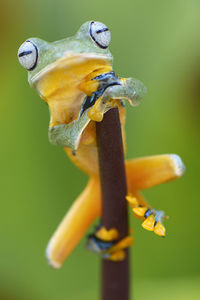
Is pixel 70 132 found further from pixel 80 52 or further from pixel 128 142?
pixel 128 142

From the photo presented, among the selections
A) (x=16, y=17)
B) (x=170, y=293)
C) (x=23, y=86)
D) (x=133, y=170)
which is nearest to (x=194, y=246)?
(x=170, y=293)

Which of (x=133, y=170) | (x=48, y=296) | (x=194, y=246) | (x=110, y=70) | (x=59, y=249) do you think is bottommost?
(x=48, y=296)

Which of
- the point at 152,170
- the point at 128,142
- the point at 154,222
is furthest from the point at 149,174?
the point at 128,142

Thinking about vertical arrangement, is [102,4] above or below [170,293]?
above

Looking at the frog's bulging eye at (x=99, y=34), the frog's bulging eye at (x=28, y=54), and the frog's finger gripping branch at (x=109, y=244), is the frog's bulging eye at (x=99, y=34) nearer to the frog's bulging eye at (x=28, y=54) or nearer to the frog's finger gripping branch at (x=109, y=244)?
the frog's bulging eye at (x=28, y=54)

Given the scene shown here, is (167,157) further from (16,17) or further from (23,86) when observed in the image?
(16,17)

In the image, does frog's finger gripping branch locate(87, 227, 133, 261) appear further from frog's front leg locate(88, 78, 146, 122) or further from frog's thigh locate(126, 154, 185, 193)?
frog's front leg locate(88, 78, 146, 122)
